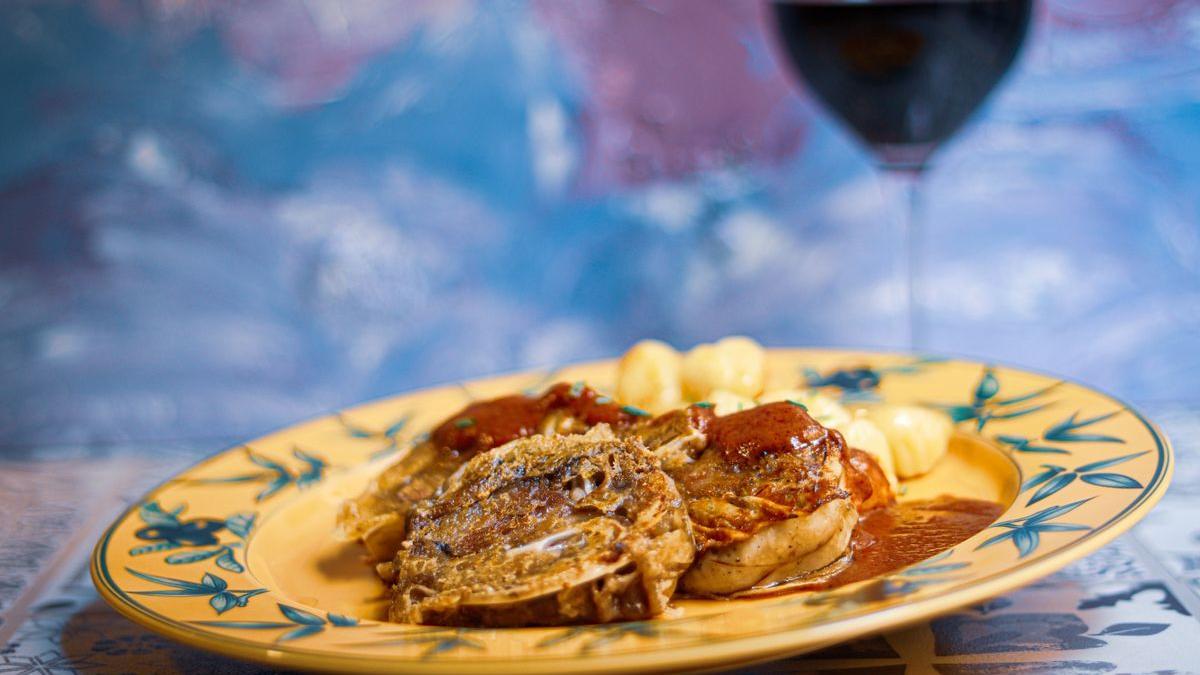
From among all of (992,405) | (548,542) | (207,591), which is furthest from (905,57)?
(207,591)

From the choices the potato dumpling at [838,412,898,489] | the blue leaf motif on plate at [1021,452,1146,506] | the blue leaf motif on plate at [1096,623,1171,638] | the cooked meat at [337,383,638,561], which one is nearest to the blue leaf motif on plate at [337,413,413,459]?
the cooked meat at [337,383,638,561]

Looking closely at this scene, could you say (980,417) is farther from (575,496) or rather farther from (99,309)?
(99,309)

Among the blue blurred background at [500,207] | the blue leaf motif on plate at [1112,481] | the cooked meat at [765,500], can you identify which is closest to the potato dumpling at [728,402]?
the cooked meat at [765,500]

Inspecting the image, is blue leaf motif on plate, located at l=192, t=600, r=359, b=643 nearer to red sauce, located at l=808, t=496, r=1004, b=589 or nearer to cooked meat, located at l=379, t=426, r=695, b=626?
cooked meat, located at l=379, t=426, r=695, b=626

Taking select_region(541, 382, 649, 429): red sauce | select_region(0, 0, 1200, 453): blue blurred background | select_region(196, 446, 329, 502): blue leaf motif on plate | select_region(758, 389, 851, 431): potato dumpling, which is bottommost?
select_region(196, 446, 329, 502): blue leaf motif on plate

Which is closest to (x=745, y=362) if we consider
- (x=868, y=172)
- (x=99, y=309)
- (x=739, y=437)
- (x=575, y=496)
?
(x=739, y=437)

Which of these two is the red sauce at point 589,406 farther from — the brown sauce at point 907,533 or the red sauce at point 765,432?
the brown sauce at point 907,533

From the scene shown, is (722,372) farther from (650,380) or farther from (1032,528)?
(1032,528)
